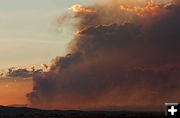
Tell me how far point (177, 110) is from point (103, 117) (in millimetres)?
58758

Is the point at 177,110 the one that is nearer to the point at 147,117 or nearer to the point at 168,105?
the point at 168,105

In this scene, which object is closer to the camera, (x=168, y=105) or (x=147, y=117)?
(x=168, y=105)

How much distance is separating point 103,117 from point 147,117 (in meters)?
12.3

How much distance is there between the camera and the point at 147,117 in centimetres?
10288

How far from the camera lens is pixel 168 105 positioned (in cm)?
5175

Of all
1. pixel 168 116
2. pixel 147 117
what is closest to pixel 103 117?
pixel 147 117

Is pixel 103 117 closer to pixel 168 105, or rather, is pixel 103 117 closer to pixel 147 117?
pixel 147 117

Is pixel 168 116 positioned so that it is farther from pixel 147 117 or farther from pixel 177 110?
pixel 147 117

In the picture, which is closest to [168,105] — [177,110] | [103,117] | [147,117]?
[177,110]

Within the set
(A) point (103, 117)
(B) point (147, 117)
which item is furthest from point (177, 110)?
(A) point (103, 117)

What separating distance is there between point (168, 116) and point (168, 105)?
133 cm

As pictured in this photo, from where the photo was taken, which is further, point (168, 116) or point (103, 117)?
point (103, 117)

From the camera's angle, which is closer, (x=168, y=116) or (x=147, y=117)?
(x=168, y=116)

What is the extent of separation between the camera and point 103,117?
10938 centimetres
